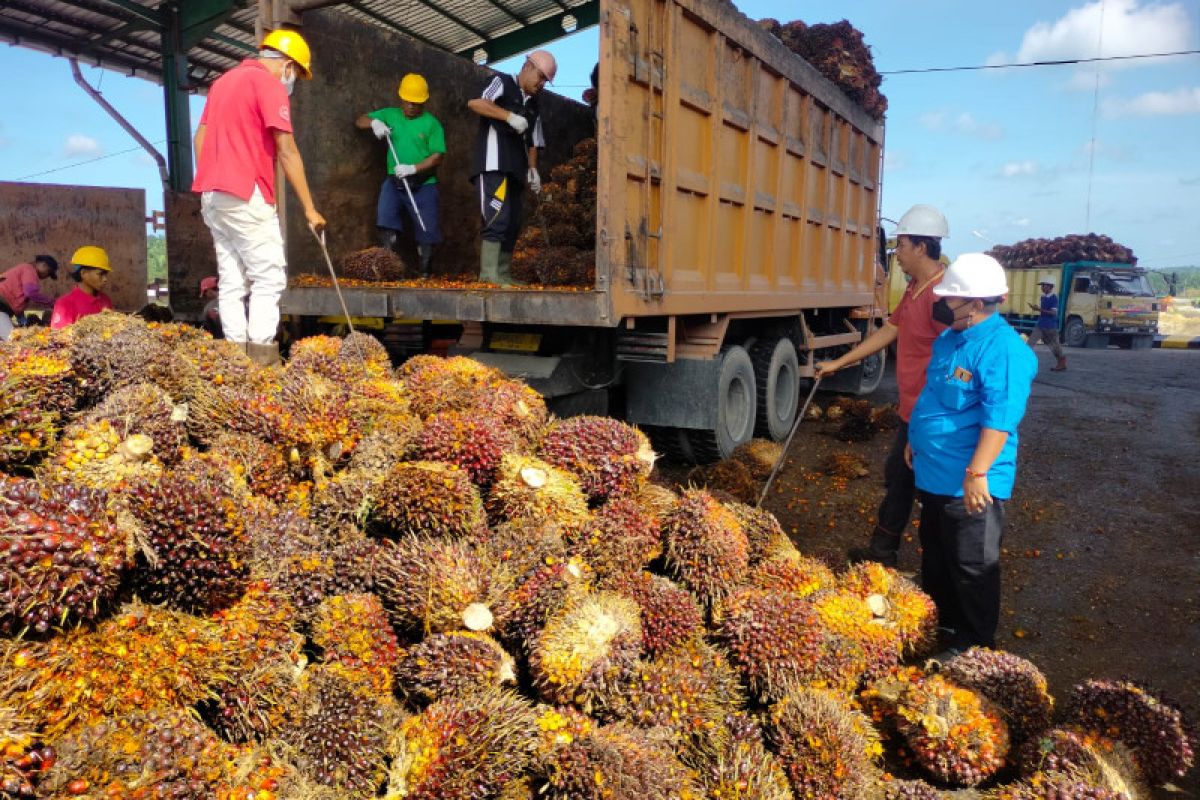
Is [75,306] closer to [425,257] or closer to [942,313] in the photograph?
[425,257]

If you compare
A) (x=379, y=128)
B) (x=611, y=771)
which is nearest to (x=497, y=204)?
(x=379, y=128)

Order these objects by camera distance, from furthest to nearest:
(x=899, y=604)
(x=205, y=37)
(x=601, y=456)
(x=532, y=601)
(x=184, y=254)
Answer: (x=205, y=37)
(x=184, y=254)
(x=899, y=604)
(x=601, y=456)
(x=532, y=601)

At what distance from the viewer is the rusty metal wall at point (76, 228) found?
32.4ft

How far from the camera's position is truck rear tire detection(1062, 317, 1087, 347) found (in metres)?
24.6

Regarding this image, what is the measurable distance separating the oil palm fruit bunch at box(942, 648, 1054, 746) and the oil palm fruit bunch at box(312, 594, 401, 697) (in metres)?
2.04

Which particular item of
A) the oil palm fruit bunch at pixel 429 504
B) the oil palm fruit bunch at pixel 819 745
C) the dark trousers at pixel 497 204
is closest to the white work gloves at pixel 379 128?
the dark trousers at pixel 497 204

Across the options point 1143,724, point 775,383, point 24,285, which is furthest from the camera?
point 24,285

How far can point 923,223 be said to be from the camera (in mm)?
4855

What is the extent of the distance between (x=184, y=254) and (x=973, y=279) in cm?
974

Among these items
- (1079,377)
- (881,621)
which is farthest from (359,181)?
(1079,377)

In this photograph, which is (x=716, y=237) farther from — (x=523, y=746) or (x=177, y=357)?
(x=523, y=746)

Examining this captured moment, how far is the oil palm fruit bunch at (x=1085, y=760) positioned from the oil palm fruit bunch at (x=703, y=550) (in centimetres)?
111

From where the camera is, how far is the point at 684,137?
17.8 ft

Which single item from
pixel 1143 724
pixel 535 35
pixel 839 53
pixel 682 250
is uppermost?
pixel 535 35
